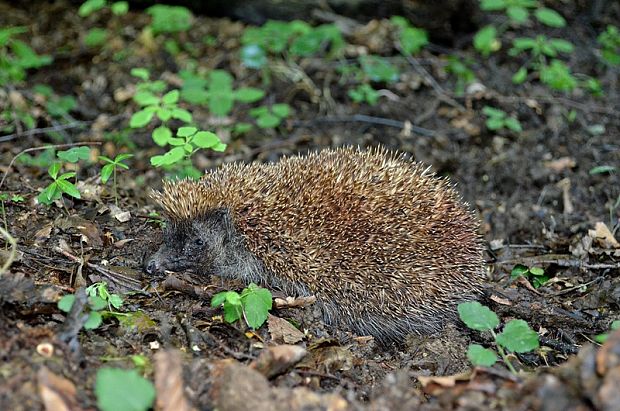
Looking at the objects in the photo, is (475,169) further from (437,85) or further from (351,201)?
(351,201)

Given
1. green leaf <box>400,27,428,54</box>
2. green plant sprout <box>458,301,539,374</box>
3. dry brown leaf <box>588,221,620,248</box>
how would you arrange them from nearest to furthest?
green plant sprout <box>458,301,539,374</box>
dry brown leaf <box>588,221,620,248</box>
green leaf <box>400,27,428,54</box>

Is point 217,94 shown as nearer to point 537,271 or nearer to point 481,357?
point 537,271

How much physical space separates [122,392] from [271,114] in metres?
6.12

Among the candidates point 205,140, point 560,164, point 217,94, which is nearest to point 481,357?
point 205,140

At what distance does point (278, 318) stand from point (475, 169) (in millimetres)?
4157

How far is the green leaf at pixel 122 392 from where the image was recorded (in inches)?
122

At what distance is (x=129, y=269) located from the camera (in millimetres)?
5352

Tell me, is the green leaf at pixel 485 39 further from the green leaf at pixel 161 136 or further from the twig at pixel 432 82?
the green leaf at pixel 161 136

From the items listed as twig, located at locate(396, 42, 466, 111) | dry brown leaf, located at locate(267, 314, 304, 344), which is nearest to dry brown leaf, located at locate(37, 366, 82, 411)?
dry brown leaf, located at locate(267, 314, 304, 344)

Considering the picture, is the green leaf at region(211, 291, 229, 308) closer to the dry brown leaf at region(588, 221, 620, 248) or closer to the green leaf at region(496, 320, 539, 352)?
the green leaf at region(496, 320, 539, 352)

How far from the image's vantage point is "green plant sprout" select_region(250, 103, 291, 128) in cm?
843

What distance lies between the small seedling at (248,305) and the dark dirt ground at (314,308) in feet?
0.35

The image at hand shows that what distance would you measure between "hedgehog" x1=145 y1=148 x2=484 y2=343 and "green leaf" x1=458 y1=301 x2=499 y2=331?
2.65 feet

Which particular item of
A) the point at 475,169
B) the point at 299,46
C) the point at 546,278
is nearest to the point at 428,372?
the point at 546,278
